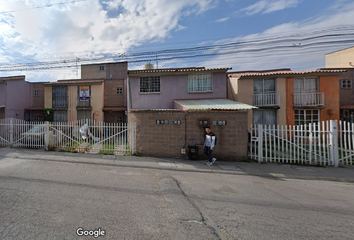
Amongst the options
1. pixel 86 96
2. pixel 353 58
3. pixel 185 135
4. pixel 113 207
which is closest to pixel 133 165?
pixel 185 135

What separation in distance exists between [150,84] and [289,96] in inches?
445

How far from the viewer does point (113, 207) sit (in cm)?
297

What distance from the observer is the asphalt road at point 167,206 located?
237 centimetres

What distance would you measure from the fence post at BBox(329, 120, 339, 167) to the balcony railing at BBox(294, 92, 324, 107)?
7089 mm

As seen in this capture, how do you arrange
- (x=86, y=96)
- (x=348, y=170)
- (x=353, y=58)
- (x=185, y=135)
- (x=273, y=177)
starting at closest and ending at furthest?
(x=273, y=177) < (x=348, y=170) < (x=185, y=135) < (x=86, y=96) < (x=353, y=58)

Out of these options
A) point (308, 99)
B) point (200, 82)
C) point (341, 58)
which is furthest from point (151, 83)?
point (341, 58)

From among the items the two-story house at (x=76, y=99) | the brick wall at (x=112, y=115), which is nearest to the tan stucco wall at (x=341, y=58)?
the brick wall at (x=112, y=115)

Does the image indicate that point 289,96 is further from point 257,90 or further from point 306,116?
point 257,90

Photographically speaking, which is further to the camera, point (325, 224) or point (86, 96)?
point (86, 96)

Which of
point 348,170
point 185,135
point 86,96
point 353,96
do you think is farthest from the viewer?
point 86,96

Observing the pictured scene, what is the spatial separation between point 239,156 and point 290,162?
217 cm

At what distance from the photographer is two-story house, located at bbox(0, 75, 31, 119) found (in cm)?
1633

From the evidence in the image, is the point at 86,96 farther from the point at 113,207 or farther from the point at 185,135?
the point at 113,207

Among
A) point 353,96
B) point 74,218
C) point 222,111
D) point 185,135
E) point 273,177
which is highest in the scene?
point 353,96
